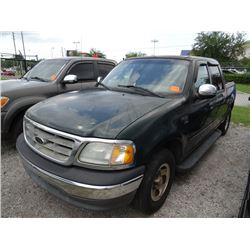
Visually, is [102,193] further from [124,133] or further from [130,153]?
[124,133]

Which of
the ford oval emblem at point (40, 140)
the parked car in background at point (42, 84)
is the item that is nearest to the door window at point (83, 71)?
the parked car in background at point (42, 84)

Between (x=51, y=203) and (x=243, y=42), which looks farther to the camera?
(x=243, y=42)

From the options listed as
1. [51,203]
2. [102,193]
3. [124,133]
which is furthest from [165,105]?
[51,203]

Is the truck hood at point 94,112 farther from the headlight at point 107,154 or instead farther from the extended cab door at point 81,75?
the extended cab door at point 81,75

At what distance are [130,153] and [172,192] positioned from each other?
4.46ft

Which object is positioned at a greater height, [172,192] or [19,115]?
[19,115]

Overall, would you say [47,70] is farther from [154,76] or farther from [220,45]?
[220,45]

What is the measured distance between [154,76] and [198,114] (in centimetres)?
84

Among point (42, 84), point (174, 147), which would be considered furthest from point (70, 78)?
point (174, 147)

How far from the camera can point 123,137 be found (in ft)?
5.58

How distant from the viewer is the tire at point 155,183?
1981 millimetres

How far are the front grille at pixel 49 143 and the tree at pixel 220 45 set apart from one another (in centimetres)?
4005

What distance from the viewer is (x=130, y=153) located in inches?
68.2

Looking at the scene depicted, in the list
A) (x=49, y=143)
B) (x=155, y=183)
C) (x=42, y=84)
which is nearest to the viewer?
(x=49, y=143)
